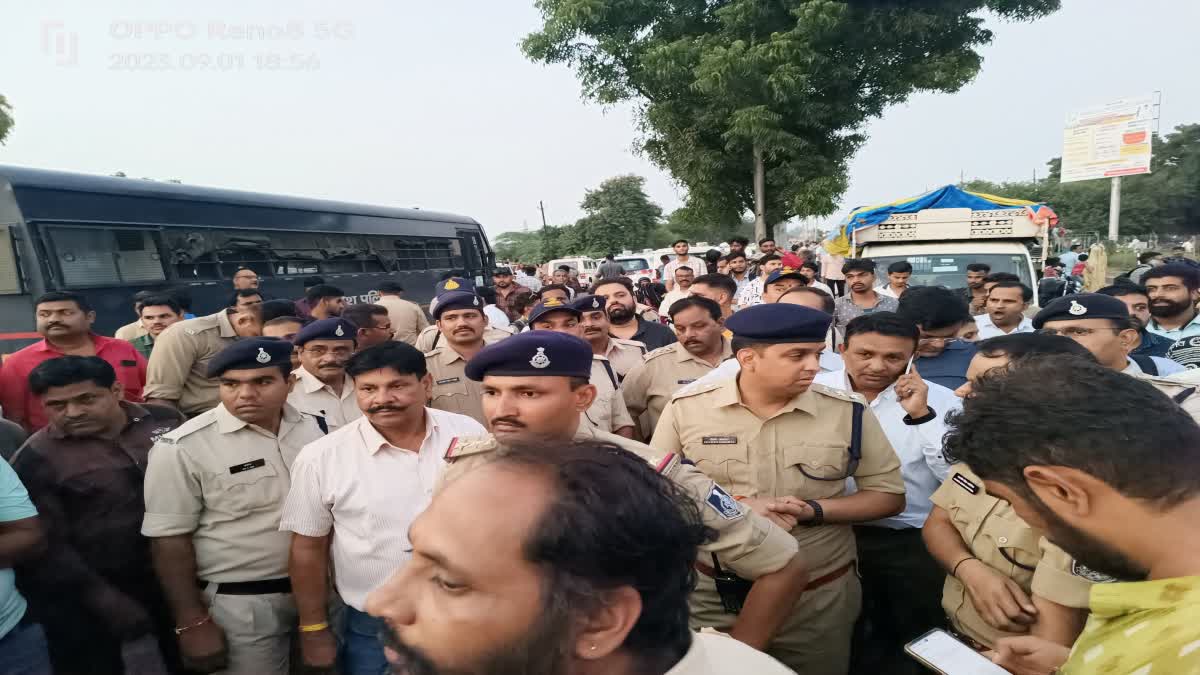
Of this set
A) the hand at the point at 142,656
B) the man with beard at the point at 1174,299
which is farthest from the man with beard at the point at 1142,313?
the hand at the point at 142,656

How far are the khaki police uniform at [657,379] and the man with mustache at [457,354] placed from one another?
0.95m

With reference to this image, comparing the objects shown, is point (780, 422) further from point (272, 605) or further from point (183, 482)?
point (183, 482)

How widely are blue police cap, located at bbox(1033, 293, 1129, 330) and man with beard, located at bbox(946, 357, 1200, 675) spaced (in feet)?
6.01

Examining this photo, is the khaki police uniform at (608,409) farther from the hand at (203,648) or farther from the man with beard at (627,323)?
the hand at (203,648)

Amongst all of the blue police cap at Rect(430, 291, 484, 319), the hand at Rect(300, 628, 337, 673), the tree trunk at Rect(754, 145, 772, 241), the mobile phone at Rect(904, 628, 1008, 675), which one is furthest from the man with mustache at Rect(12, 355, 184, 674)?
the tree trunk at Rect(754, 145, 772, 241)

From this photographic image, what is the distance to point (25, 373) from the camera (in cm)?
379

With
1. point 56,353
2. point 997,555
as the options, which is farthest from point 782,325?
point 56,353

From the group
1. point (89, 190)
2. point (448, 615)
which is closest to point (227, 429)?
point (448, 615)

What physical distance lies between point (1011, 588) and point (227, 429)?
2.66 metres

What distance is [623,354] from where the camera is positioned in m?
4.59

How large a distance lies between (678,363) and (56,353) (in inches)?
149

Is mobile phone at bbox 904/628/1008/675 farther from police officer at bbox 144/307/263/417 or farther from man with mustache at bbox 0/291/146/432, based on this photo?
man with mustache at bbox 0/291/146/432

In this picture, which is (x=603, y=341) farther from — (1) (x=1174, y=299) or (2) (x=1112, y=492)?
(1) (x=1174, y=299)

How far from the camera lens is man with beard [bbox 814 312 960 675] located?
2611mm
